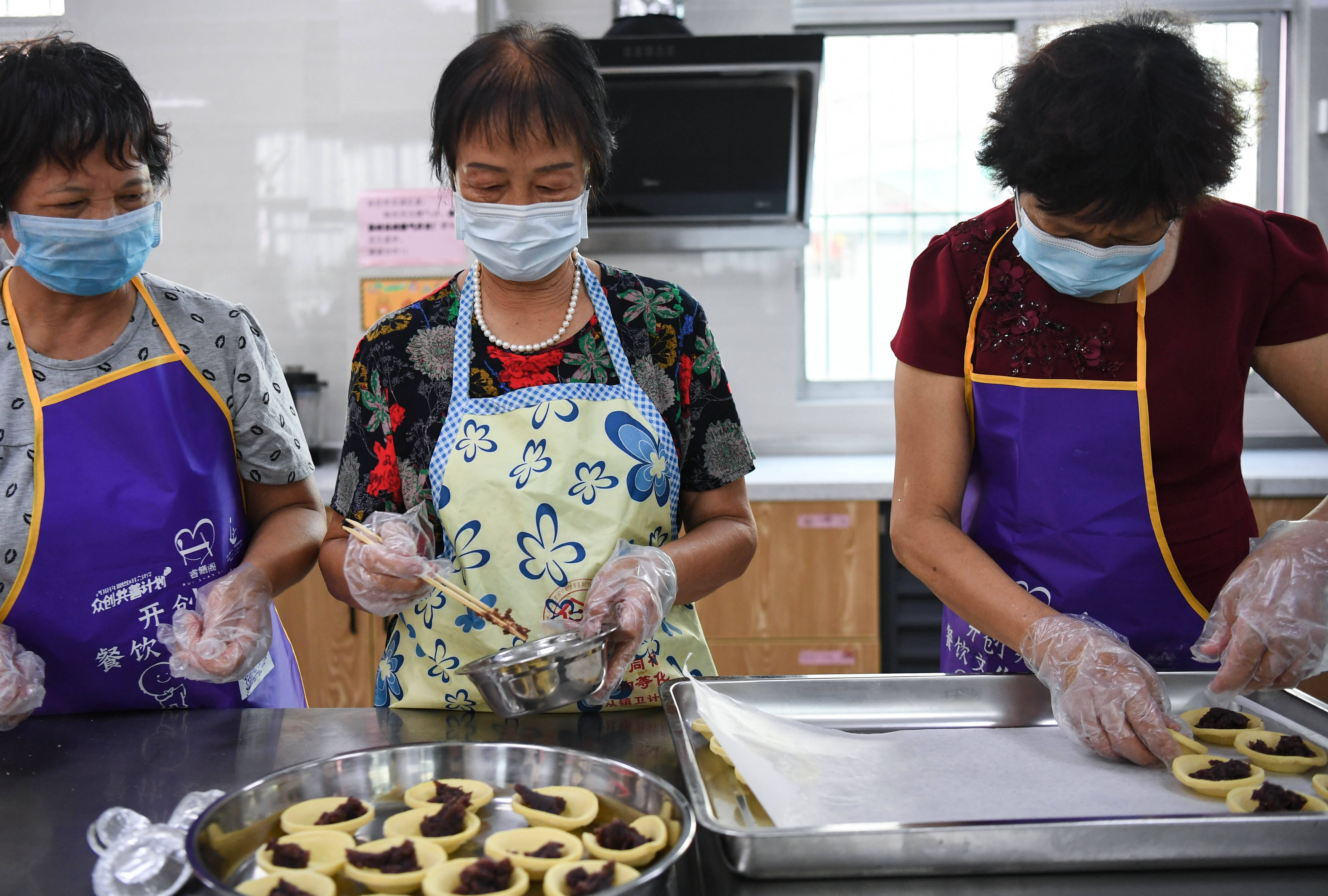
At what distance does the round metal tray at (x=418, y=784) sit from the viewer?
2.98 feet

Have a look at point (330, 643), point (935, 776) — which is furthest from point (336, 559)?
point (330, 643)

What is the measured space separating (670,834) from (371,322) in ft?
9.29

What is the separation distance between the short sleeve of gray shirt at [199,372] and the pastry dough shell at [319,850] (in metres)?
0.70

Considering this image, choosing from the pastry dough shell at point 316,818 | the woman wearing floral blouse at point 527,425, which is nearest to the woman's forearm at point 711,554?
the woman wearing floral blouse at point 527,425

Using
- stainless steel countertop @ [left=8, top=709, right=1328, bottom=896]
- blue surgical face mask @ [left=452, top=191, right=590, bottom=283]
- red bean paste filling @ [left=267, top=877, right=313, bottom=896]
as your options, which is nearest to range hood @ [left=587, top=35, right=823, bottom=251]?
blue surgical face mask @ [left=452, top=191, right=590, bottom=283]

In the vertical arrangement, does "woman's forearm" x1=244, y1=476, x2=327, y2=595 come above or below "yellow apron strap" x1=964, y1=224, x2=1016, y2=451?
below

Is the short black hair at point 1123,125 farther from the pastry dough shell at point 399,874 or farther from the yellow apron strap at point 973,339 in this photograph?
the pastry dough shell at point 399,874

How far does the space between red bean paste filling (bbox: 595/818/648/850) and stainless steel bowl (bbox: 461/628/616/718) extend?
0.61 ft

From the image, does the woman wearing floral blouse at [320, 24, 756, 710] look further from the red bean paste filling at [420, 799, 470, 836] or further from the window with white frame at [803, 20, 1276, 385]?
the window with white frame at [803, 20, 1276, 385]

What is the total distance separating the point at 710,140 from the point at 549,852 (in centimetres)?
258

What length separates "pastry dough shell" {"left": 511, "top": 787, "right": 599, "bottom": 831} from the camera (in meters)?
0.97

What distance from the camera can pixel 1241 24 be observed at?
360cm

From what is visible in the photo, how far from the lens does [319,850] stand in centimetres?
92

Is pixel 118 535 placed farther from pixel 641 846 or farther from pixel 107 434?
pixel 641 846
